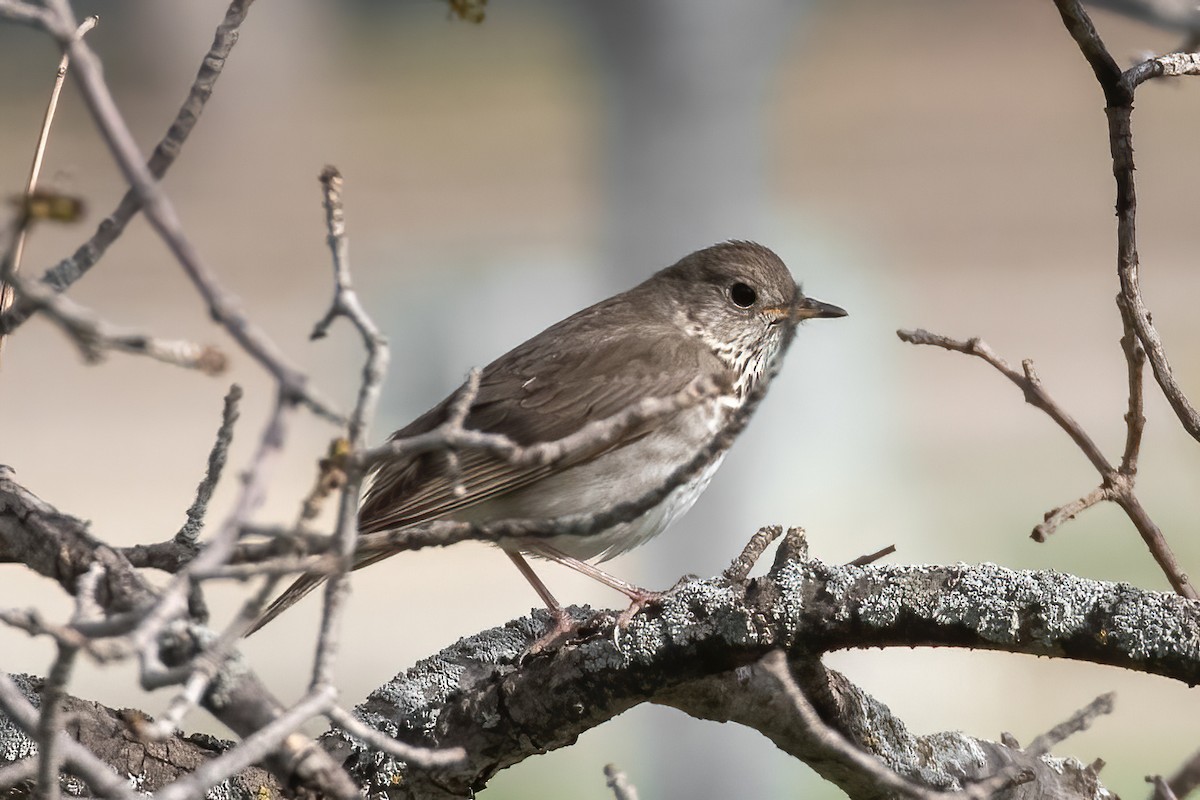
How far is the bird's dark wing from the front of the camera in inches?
144

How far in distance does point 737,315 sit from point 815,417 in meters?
3.81

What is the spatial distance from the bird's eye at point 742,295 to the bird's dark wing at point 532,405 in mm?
227

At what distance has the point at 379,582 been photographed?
34.1 ft

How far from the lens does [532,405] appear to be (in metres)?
3.91

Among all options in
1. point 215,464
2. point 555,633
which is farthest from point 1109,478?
point 215,464

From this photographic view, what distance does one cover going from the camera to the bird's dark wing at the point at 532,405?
3.65m

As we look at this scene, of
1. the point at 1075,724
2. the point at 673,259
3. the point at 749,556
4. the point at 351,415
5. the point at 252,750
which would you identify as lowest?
the point at 1075,724

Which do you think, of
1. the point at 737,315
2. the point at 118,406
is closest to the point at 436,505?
the point at 737,315

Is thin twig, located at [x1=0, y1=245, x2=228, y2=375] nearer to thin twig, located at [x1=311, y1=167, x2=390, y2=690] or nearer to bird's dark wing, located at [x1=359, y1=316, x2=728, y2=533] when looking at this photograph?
thin twig, located at [x1=311, y1=167, x2=390, y2=690]

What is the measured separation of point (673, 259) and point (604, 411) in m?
1.87

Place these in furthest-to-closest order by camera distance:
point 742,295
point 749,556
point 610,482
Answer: point 742,295, point 610,482, point 749,556

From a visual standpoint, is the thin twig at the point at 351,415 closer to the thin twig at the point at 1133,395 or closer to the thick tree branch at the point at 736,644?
the thick tree branch at the point at 736,644

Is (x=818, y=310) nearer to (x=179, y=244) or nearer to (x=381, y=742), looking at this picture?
(x=381, y=742)

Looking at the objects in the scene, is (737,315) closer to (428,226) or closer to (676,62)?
(676,62)
